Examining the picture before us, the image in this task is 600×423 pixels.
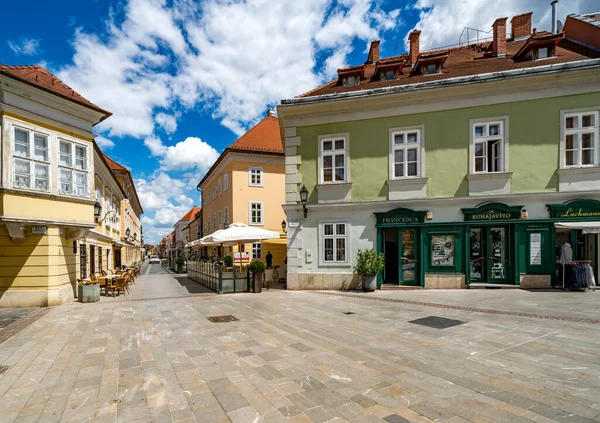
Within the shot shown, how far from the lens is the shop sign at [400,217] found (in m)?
13.2

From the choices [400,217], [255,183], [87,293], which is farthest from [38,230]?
[255,183]

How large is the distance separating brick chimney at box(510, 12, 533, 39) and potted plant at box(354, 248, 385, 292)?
15.5 metres

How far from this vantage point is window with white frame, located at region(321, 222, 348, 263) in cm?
1385

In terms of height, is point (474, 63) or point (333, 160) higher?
point (474, 63)

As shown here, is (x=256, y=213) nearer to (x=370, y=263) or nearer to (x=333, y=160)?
(x=333, y=160)

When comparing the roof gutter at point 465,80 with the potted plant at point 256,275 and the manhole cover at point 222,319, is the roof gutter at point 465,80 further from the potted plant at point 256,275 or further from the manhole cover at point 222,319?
the manhole cover at point 222,319

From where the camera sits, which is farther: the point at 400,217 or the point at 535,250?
the point at 400,217

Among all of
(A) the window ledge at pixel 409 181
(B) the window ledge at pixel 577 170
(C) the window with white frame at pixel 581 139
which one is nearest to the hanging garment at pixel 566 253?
(B) the window ledge at pixel 577 170

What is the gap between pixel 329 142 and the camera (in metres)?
14.3

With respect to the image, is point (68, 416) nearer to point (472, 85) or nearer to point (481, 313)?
point (481, 313)

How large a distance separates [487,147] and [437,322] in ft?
28.4

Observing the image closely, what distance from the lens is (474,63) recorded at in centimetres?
1505

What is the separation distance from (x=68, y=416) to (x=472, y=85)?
15.0 meters

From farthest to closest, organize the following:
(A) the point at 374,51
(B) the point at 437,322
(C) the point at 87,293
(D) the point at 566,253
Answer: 1. (A) the point at 374,51
2. (D) the point at 566,253
3. (C) the point at 87,293
4. (B) the point at 437,322
